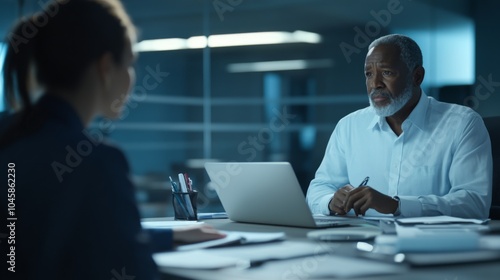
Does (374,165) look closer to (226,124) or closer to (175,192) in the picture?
(175,192)

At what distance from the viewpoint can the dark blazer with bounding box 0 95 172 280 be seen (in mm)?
959

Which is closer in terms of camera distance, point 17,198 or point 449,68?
point 17,198

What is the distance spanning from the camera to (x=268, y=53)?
694 inches

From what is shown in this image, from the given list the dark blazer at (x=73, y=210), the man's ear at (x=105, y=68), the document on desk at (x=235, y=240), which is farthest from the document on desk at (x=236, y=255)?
the man's ear at (x=105, y=68)

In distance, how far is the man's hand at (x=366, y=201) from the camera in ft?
5.99

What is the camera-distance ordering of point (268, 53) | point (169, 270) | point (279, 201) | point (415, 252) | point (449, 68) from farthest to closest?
point (268, 53), point (449, 68), point (279, 201), point (415, 252), point (169, 270)

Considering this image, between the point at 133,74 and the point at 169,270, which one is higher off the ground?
the point at 133,74

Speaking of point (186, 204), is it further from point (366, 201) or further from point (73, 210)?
point (73, 210)

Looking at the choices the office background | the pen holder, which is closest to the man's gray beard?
the pen holder

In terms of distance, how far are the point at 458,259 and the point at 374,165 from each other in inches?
50.7

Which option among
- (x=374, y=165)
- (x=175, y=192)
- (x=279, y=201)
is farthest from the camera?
(x=374, y=165)

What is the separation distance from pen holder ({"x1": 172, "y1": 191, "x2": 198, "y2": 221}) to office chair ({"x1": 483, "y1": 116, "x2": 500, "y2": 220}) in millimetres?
1044

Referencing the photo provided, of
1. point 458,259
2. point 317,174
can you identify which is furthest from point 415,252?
point 317,174

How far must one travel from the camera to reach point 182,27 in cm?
1423
